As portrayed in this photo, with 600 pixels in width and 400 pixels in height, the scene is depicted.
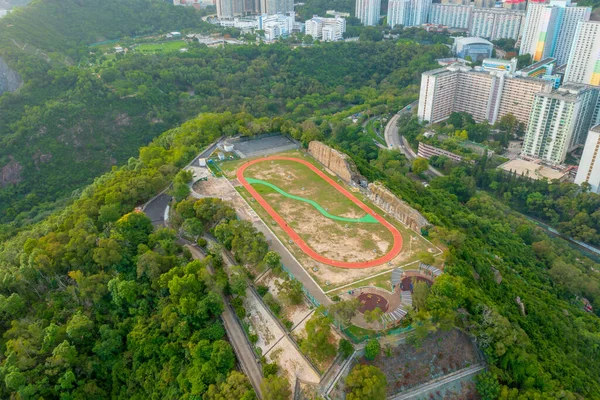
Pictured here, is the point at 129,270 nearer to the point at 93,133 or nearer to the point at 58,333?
the point at 58,333

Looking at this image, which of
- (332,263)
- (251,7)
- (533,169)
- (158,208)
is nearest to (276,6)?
(251,7)

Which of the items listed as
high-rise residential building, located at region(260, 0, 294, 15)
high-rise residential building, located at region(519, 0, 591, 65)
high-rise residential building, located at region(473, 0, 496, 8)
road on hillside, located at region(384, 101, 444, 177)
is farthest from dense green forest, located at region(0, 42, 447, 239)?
high-rise residential building, located at region(260, 0, 294, 15)

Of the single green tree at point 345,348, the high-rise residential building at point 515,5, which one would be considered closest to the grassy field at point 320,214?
the single green tree at point 345,348

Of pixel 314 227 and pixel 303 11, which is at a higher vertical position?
pixel 303 11

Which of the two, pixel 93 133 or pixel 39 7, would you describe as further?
pixel 39 7

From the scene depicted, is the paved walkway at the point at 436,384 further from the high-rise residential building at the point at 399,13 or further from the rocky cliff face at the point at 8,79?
the high-rise residential building at the point at 399,13

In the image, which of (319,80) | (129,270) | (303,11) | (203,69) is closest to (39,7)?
(203,69)
